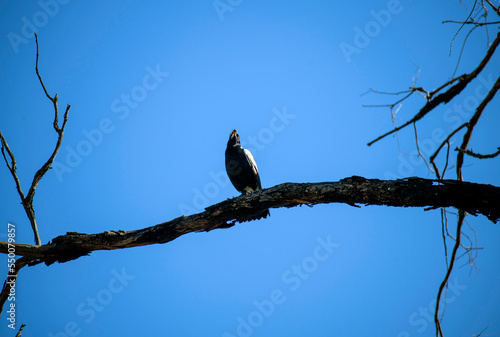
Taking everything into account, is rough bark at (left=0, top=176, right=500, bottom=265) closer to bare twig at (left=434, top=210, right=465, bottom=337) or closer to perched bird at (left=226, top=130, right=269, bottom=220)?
bare twig at (left=434, top=210, right=465, bottom=337)

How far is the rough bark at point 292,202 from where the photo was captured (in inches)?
92.5

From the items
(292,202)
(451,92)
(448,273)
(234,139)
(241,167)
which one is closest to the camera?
(451,92)

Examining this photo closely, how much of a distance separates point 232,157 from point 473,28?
462cm

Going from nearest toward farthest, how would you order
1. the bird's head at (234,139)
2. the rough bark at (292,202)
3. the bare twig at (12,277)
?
the rough bark at (292,202) → the bare twig at (12,277) → the bird's head at (234,139)

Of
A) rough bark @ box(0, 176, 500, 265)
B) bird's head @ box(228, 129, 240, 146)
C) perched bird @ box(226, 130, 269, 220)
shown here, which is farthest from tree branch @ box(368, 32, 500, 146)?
bird's head @ box(228, 129, 240, 146)

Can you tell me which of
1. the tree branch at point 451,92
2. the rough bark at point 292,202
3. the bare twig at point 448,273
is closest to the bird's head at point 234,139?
the rough bark at point 292,202

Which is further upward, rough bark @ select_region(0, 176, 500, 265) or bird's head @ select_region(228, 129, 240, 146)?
bird's head @ select_region(228, 129, 240, 146)

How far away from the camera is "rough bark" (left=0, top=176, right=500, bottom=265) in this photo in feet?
7.71

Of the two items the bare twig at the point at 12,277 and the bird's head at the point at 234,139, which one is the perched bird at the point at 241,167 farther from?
the bare twig at the point at 12,277

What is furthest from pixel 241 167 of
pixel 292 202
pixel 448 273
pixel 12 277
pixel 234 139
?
pixel 448 273

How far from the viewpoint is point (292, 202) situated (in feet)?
9.55

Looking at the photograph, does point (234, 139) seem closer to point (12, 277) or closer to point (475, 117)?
point (12, 277)

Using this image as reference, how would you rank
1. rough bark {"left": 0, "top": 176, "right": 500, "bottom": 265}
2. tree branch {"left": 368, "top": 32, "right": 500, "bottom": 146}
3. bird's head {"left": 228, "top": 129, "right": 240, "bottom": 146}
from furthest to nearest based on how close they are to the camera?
bird's head {"left": 228, "top": 129, "right": 240, "bottom": 146}
rough bark {"left": 0, "top": 176, "right": 500, "bottom": 265}
tree branch {"left": 368, "top": 32, "right": 500, "bottom": 146}

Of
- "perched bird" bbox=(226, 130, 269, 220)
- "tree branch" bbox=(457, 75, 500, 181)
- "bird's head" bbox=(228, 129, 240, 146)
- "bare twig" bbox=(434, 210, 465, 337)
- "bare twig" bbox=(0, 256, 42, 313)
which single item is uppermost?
"bird's head" bbox=(228, 129, 240, 146)
